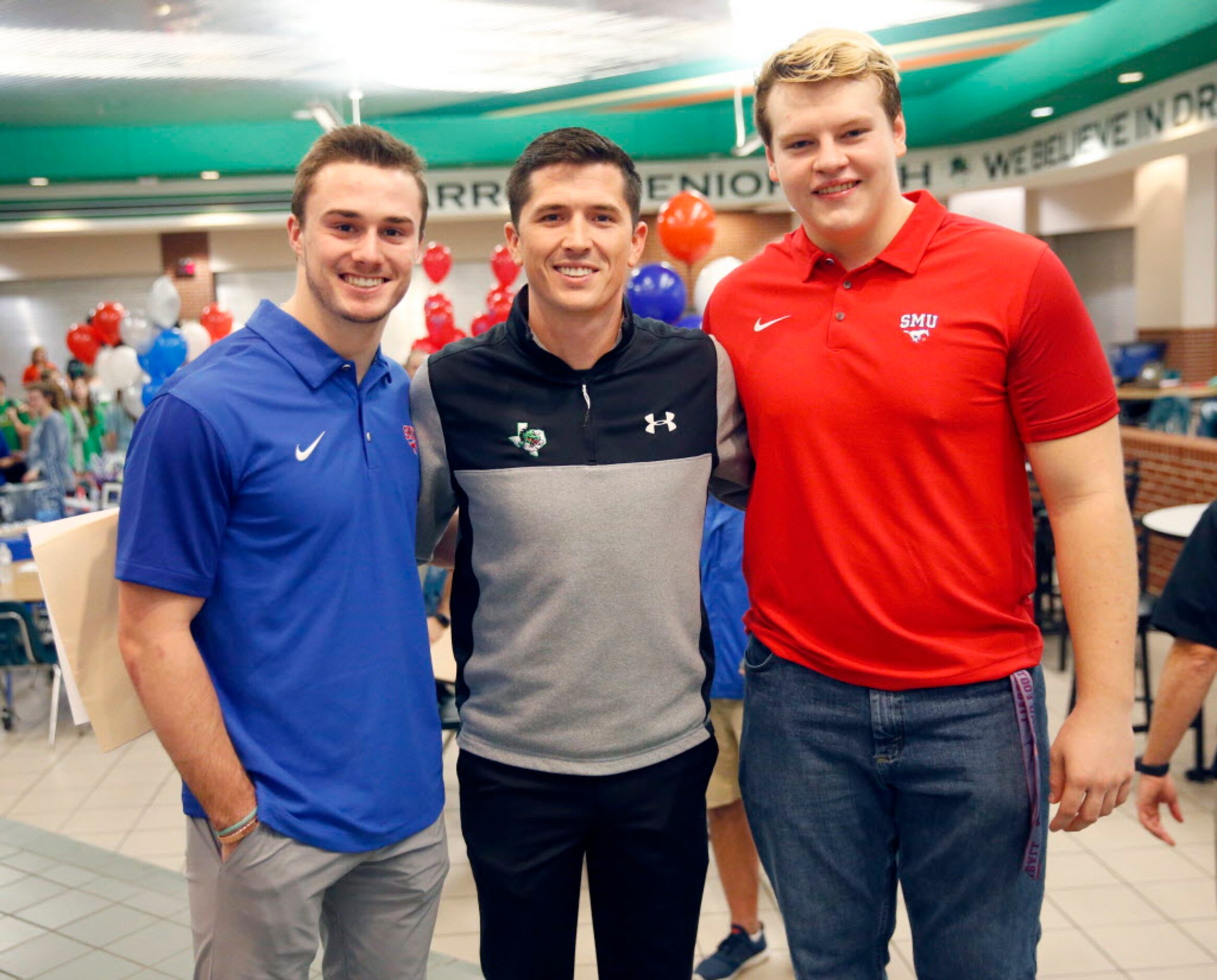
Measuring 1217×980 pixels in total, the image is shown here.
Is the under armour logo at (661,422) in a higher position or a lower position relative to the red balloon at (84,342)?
lower

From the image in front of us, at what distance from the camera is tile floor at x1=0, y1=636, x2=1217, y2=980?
128 inches

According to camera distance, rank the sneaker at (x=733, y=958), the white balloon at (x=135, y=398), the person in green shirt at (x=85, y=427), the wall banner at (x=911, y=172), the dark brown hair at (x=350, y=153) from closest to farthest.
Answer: the dark brown hair at (x=350, y=153)
the sneaker at (x=733, y=958)
the white balloon at (x=135, y=398)
the person in green shirt at (x=85, y=427)
the wall banner at (x=911, y=172)

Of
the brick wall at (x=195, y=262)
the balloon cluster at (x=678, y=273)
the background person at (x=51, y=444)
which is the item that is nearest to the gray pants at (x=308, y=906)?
the balloon cluster at (x=678, y=273)

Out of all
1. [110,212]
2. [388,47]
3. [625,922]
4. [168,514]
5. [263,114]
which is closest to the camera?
[168,514]

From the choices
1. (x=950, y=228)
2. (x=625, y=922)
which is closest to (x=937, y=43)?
(x=950, y=228)

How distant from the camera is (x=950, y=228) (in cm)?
177

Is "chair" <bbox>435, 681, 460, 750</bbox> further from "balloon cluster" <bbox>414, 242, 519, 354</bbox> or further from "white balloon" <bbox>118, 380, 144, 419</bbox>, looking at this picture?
"white balloon" <bbox>118, 380, 144, 419</bbox>

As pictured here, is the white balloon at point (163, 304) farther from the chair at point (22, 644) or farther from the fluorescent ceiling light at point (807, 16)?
the fluorescent ceiling light at point (807, 16)

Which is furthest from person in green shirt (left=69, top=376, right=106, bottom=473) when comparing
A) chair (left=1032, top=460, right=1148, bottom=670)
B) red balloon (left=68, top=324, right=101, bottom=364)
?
chair (left=1032, top=460, right=1148, bottom=670)

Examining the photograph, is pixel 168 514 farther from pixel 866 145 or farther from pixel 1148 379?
pixel 1148 379

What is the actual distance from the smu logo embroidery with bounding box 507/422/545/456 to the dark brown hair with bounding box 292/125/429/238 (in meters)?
0.49

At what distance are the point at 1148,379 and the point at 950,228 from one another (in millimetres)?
A: 11399

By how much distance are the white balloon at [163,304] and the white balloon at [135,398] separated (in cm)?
54

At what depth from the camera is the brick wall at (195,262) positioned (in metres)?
14.4
